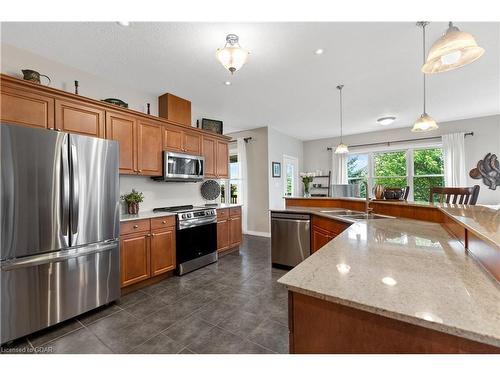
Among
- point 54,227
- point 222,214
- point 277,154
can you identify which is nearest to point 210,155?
point 222,214

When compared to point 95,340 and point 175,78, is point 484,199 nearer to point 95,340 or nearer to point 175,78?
point 175,78

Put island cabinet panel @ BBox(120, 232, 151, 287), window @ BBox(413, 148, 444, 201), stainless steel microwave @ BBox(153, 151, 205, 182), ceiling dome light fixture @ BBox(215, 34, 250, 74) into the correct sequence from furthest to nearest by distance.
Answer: window @ BBox(413, 148, 444, 201) < stainless steel microwave @ BBox(153, 151, 205, 182) < island cabinet panel @ BBox(120, 232, 151, 287) < ceiling dome light fixture @ BBox(215, 34, 250, 74)

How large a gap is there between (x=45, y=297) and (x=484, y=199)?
7392 millimetres

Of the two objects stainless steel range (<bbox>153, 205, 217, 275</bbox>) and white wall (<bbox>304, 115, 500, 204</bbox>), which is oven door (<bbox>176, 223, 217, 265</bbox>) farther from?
white wall (<bbox>304, 115, 500, 204</bbox>)

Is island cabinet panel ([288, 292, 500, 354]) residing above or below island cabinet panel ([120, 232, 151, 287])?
above

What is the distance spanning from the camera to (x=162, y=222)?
115 inches

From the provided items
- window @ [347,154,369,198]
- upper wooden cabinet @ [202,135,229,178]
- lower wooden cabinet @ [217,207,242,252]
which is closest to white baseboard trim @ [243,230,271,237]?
lower wooden cabinet @ [217,207,242,252]

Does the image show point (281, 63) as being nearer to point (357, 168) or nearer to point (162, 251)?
point (162, 251)

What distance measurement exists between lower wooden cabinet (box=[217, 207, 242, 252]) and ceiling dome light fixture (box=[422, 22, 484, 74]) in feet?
10.5

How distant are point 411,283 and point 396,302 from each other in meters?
0.20

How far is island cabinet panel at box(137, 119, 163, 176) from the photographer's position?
297 centimetres

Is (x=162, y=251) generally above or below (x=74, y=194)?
below

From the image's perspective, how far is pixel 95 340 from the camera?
5.82 feet

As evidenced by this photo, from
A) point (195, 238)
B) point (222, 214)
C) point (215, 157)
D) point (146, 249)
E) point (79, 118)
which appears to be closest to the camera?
point (79, 118)
